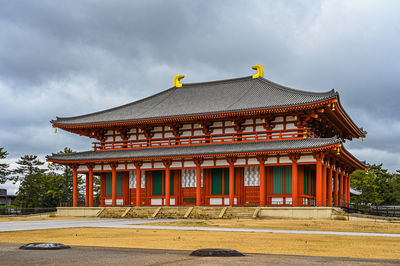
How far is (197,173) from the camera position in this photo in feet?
124

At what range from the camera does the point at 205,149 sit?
3734 cm

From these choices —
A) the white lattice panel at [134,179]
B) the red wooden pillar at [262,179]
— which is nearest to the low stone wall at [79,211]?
the white lattice panel at [134,179]

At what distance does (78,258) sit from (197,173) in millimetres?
27825

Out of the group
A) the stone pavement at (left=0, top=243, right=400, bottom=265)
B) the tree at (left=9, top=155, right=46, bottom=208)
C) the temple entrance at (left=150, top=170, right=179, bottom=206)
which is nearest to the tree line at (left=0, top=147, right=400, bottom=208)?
the tree at (left=9, top=155, right=46, bottom=208)

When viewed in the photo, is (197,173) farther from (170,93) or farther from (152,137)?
(170,93)

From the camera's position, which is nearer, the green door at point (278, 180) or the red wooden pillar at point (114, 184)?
the green door at point (278, 180)

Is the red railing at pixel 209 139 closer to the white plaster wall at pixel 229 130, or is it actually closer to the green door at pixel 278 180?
the white plaster wall at pixel 229 130

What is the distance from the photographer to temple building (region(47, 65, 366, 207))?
1372 inches

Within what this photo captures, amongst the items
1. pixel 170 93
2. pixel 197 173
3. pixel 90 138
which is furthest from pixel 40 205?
pixel 197 173

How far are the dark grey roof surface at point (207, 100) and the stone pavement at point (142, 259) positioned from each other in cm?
2495

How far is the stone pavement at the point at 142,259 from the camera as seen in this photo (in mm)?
9336

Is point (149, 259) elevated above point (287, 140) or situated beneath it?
situated beneath

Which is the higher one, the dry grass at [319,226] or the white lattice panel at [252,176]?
the white lattice panel at [252,176]

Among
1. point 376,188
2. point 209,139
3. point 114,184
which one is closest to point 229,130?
point 209,139
